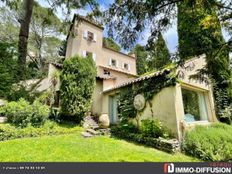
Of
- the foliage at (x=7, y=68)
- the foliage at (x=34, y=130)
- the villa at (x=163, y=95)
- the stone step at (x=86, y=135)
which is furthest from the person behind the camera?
the foliage at (x=7, y=68)

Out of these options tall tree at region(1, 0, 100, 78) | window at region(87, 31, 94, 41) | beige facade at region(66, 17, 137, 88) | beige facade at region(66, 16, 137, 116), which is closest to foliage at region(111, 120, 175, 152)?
tall tree at region(1, 0, 100, 78)

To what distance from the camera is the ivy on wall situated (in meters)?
9.54

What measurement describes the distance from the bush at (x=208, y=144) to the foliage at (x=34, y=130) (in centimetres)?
652

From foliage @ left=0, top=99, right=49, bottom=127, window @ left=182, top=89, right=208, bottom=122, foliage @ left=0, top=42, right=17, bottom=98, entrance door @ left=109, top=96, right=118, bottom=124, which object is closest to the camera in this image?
foliage @ left=0, top=99, right=49, bottom=127

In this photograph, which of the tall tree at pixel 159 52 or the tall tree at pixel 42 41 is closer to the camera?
the tall tree at pixel 159 52

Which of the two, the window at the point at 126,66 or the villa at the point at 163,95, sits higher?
the window at the point at 126,66

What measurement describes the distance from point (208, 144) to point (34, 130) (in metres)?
8.79

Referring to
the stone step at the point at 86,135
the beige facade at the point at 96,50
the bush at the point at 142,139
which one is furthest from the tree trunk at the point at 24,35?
the bush at the point at 142,139

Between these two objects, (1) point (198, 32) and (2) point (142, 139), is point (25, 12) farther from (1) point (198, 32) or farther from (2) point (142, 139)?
(1) point (198, 32)

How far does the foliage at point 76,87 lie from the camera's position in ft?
37.6

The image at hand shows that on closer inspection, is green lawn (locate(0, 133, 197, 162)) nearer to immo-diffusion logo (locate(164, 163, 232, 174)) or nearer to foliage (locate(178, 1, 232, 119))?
immo-diffusion logo (locate(164, 163, 232, 174))

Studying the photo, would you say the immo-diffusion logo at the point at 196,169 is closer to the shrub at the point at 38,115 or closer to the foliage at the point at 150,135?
the foliage at the point at 150,135

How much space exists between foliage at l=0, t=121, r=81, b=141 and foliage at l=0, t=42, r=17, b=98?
3.34 meters

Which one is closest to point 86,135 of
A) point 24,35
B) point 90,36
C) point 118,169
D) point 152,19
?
point 118,169
